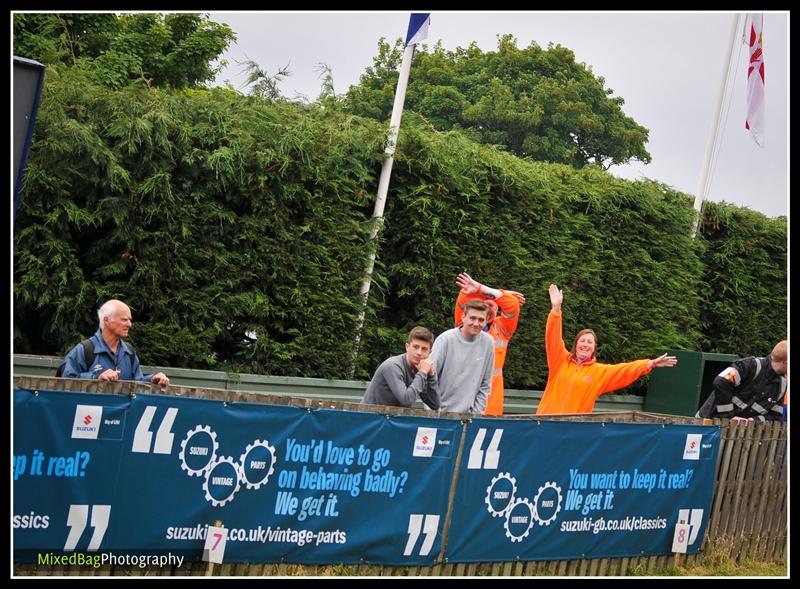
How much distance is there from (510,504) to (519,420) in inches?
24.7

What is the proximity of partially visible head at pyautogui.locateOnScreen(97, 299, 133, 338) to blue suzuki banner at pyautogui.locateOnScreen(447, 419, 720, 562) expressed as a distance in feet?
8.42

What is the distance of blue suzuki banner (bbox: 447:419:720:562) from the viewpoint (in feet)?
24.6

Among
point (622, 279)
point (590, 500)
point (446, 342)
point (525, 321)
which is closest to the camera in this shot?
point (590, 500)

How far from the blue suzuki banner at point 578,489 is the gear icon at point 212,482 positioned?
166cm

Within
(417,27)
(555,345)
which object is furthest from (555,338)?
(417,27)

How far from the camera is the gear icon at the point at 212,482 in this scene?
21.3 feet

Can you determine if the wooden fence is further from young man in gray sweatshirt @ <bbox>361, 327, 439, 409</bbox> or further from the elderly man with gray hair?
the elderly man with gray hair

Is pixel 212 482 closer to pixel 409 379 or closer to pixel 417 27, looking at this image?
pixel 409 379

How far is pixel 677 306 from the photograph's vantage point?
14.8 metres

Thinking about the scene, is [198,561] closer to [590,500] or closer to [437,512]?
[437,512]

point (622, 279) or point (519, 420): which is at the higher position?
point (622, 279)

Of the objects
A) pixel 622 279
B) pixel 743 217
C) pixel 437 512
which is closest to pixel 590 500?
pixel 437 512

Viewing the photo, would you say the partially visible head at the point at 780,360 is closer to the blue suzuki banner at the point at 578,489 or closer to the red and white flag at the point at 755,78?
the blue suzuki banner at the point at 578,489

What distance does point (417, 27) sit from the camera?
453 inches
